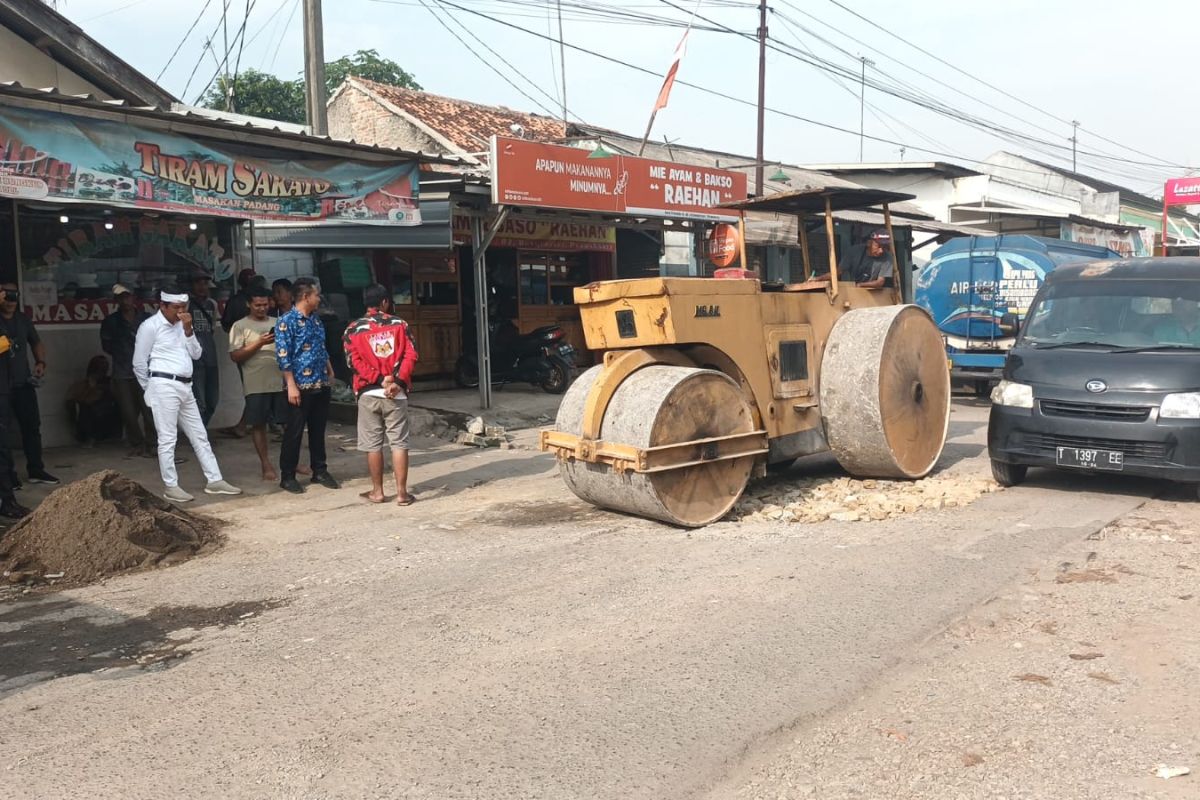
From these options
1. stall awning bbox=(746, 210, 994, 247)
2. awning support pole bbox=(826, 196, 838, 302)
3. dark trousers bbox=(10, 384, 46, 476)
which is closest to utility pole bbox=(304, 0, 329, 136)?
dark trousers bbox=(10, 384, 46, 476)

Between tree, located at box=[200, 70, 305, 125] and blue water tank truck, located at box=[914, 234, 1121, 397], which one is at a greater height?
tree, located at box=[200, 70, 305, 125]

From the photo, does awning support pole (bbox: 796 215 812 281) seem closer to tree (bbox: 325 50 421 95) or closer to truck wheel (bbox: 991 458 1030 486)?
truck wheel (bbox: 991 458 1030 486)

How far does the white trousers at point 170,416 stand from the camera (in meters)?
8.14

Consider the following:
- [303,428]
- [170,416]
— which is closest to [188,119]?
[170,416]

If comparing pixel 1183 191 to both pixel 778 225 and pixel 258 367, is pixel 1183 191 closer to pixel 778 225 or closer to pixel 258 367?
pixel 778 225

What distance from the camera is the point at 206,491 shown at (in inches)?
343

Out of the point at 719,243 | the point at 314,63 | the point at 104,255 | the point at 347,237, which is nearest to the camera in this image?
the point at 104,255

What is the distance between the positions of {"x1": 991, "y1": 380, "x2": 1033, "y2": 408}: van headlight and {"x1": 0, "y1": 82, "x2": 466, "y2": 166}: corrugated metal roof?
20.4 feet

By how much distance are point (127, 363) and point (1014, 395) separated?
8289 millimetres

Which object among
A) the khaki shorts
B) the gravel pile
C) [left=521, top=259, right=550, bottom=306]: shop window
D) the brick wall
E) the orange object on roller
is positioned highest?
the brick wall

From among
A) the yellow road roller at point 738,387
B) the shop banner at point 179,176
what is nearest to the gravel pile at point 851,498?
the yellow road roller at point 738,387

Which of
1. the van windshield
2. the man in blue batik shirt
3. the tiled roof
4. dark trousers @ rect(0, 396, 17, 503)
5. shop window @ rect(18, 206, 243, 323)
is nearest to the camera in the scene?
dark trousers @ rect(0, 396, 17, 503)

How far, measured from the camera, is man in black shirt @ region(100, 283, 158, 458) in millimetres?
9852

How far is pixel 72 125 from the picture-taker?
7906 millimetres
